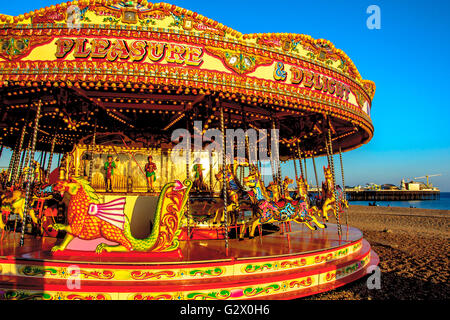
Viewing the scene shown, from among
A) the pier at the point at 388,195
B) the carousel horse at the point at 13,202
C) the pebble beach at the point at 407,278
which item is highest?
the carousel horse at the point at 13,202

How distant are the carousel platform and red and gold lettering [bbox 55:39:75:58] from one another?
355 centimetres

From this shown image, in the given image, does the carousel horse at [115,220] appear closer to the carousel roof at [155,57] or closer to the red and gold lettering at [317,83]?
the carousel roof at [155,57]

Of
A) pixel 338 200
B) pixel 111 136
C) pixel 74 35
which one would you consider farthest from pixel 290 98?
pixel 111 136

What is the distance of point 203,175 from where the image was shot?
36.1ft

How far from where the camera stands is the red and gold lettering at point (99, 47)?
4688 millimetres

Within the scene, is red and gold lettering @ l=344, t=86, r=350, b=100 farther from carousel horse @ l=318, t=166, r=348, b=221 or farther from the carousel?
carousel horse @ l=318, t=166, r=348, b=221

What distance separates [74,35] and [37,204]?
15.4ft

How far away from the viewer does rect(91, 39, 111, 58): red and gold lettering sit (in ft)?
15.4

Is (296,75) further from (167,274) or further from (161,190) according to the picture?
(167,274)

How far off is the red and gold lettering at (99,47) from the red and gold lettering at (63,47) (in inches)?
15.6

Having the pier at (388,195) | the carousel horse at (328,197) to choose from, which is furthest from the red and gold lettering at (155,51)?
the pier at (388,195)

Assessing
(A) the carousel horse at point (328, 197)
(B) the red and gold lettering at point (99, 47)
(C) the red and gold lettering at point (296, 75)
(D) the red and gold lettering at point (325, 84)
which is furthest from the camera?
(A) the carousel horse at point (328, 197)

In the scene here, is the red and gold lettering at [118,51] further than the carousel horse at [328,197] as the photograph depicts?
No
